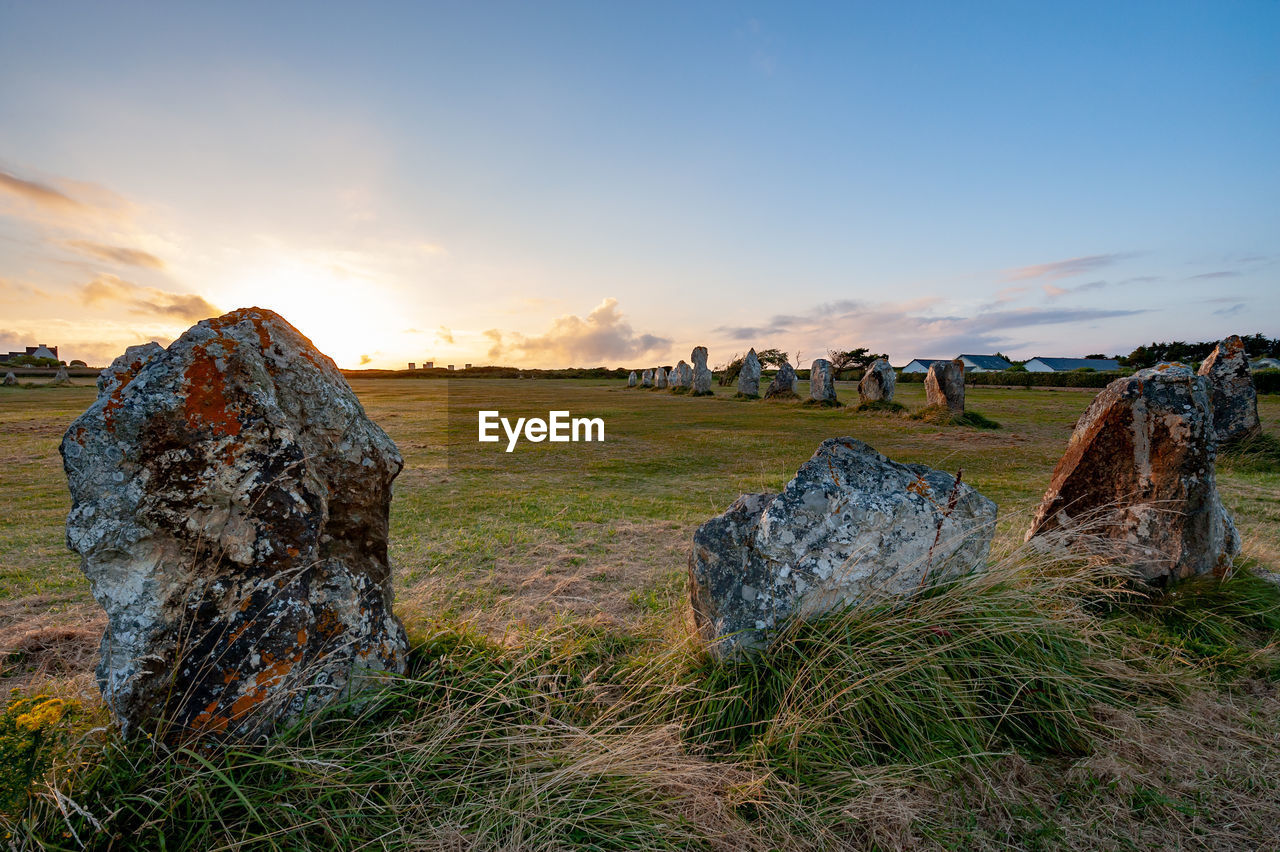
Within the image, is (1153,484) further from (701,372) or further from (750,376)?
(701,372)

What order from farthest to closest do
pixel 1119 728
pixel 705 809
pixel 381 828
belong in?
pixel 1119 728 → pixel 705 809 → pixel 381 828

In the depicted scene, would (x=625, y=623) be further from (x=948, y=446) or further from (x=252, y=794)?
(x=948, y=446)

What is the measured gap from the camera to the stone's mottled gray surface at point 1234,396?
11.8 m

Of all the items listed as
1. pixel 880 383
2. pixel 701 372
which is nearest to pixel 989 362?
Answer: pixel 701 372

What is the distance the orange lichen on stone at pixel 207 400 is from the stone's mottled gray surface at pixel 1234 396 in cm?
1621

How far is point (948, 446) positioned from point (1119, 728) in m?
12.4

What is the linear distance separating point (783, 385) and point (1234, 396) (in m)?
17.3

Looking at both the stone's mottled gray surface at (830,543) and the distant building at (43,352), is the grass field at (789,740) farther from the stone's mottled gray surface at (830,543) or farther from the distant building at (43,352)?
the distant building at (43,352)

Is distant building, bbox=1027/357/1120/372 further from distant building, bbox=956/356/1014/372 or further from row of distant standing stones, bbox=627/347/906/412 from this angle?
row of distant standing stones, bbox=627/347/906/412

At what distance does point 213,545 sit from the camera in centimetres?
254

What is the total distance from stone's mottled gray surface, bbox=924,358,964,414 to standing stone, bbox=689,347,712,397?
627 inches

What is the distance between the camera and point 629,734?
2.65 m

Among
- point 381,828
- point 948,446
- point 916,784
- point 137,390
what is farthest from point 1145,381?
point 948,446

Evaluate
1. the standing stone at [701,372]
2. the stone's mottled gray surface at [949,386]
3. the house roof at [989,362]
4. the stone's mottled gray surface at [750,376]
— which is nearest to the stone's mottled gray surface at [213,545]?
the stone's mottled gray surface at [949,386]
